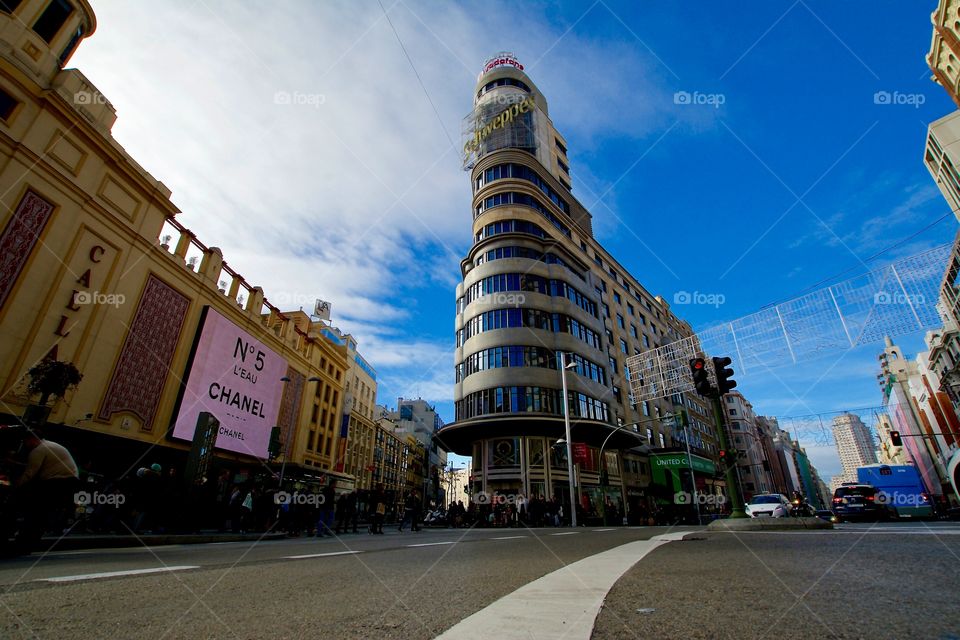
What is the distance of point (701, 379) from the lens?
1120cm

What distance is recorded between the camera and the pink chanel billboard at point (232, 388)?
Answer: 20047 millimetres

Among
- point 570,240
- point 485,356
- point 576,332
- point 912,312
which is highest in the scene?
point 570,240

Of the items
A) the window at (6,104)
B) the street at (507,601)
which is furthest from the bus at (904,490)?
the window at (6,104)

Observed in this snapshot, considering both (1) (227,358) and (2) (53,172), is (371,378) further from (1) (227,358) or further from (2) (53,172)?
(2) (53,172)

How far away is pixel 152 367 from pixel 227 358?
3870mm

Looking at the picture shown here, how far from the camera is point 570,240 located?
41.7 meters

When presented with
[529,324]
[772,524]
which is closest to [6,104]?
[772,524]

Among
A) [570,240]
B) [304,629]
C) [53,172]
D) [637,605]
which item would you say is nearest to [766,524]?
[637,605]

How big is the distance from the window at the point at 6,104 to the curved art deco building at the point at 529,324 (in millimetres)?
25501

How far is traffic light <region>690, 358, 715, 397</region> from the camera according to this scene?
10.9 metres

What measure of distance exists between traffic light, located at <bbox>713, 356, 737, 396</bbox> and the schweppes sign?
1422 inches

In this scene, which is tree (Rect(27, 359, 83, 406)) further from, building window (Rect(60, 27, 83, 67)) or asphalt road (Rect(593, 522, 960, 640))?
asphalt road (Rect(593, 522, 960, 640))

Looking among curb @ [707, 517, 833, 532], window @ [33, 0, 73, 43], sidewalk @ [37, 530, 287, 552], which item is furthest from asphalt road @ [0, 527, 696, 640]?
window @ [33, 0, 73, 43]

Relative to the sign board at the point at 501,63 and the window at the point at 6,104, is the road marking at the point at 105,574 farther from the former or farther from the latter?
the sign board at the point at 501,63
